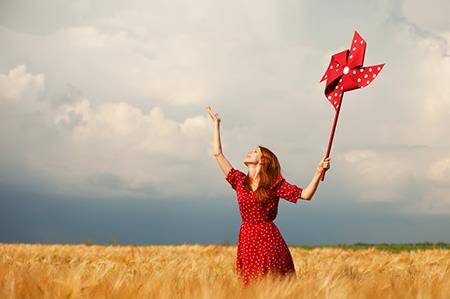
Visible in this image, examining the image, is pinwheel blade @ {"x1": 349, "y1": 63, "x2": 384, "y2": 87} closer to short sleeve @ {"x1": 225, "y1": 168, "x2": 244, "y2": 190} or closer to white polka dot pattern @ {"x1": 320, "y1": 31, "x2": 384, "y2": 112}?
white polka dot pattern @ {"x1": 320, "y1": 31, "x2": 384, "y2": 112}

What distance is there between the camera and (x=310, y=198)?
5727 millimetres

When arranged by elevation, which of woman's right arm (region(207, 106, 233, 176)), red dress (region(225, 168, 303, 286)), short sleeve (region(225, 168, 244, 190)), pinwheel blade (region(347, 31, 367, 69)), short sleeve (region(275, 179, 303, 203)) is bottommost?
red dress (region(225, 168, 303, 286))

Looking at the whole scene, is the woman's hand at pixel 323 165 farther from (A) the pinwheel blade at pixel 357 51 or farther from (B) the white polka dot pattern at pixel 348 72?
(A) the pinwheel blade at pixel 357 51

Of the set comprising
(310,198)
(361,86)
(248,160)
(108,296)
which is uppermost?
(361,86)

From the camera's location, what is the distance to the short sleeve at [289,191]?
18.9 ft

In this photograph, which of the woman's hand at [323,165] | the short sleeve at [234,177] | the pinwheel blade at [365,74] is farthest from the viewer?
the pinwheel blade at [365,74]

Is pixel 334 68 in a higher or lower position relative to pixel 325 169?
higher

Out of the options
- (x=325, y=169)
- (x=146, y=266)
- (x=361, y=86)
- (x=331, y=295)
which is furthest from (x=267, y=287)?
(x=146, y=266)

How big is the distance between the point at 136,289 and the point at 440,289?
1807mm

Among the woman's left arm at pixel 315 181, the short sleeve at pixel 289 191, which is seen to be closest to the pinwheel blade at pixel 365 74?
the woman's left arm at pixel 315 181

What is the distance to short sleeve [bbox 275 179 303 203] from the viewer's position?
577 centimetres

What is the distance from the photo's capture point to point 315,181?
18.4ft

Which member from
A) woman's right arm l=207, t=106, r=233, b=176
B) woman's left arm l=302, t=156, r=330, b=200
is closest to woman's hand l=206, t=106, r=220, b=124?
woman's right arm l=207, t=106, r=233, b=176

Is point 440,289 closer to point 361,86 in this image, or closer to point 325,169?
point 325,169
